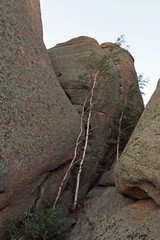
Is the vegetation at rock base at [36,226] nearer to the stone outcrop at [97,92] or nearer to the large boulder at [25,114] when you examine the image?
the large boulder at [25,114]

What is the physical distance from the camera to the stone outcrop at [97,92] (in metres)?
11.6

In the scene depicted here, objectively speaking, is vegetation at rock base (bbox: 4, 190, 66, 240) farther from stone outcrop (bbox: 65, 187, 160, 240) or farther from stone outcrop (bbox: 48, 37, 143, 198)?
stone outcrop (bbox: 48, 37, 143, 198)

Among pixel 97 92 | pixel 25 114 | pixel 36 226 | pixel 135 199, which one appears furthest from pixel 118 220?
pixel 97 92

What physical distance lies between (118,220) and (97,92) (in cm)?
774

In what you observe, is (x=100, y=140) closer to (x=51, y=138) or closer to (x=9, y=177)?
(x=51, y=138)

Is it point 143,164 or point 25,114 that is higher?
point 25,114

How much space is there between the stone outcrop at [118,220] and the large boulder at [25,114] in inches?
95.0

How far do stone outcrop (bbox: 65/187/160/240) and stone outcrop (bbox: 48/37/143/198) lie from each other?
2328 mm

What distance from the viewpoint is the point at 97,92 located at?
12.5 meters

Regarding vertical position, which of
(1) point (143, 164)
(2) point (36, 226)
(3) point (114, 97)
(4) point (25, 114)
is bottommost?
(2) point (36, 226)

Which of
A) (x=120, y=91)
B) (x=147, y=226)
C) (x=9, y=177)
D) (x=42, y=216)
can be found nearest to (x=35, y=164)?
(x=9, y=177)

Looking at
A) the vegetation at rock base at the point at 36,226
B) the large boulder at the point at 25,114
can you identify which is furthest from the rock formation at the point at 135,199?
the large boulder at the point at 25,114

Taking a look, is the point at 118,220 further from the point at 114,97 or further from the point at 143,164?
the point at 114,97

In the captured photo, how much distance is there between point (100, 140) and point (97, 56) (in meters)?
6.07
